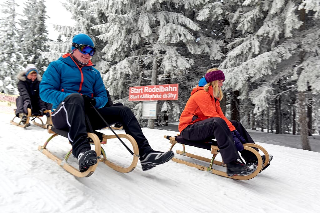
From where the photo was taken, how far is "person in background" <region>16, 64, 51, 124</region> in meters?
6.36

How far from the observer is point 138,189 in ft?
8.10

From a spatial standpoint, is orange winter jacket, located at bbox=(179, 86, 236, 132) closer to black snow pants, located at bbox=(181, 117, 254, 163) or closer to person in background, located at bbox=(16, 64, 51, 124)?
black snow pants, located at bbox=(181, 117, 254, 163)

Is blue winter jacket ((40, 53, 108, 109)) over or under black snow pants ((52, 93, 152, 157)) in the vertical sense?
Result: over

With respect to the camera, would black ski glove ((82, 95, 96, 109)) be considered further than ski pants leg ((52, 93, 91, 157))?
Yes

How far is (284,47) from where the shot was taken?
328 inches

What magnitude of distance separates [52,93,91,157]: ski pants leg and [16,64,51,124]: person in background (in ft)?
14.2

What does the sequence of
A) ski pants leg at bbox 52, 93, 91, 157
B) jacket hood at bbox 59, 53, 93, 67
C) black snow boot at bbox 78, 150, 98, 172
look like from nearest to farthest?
black snow boot at bbox 78, 150, 98, 172, ski pants leg at bbox 52, 93, 91, 157, jacket hood at bbox 59, 53, 93, 67

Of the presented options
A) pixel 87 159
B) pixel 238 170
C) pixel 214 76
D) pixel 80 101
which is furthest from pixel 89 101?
pixel 238 170

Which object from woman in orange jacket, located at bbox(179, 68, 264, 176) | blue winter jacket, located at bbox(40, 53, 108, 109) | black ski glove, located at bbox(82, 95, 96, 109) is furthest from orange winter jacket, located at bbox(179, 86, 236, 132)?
black ski glove, located at bbox(82, 95, 96, 109)

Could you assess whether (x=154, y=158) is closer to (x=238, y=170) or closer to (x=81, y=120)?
(x=81, y=120)

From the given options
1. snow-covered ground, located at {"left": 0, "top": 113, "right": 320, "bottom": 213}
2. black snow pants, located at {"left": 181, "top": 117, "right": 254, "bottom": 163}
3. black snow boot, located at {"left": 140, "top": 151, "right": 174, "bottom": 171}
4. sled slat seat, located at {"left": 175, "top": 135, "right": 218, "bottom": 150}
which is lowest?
snow-covered ground, located at {"left": 0, "top": 113, "right": 320, "bottom": 213}

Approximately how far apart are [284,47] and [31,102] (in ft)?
29.0

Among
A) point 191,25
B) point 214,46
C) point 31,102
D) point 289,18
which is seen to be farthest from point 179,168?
point 214,46

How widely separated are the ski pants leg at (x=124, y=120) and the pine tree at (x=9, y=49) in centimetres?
2697
